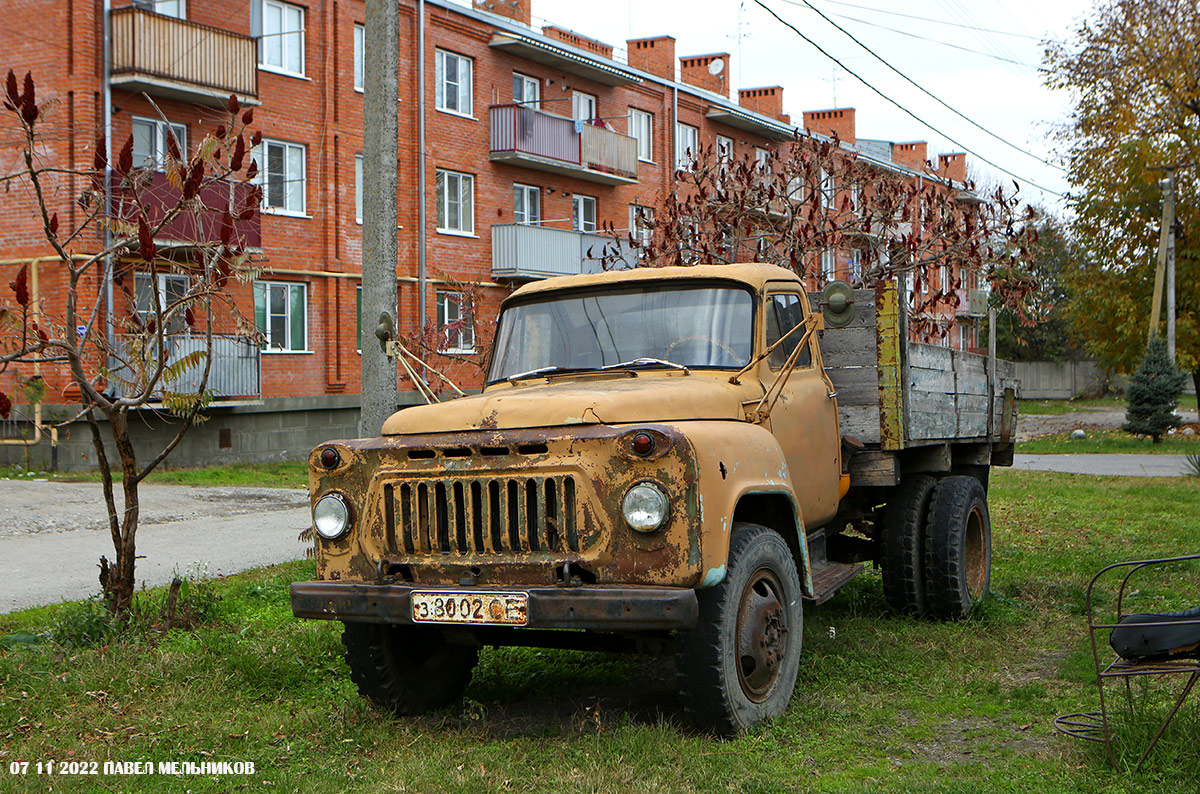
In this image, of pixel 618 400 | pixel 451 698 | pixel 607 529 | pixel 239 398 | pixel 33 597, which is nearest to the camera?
pixel 607 529

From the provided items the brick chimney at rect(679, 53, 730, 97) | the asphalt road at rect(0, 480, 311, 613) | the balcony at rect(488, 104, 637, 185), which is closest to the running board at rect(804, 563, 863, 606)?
the asphalt road at rect(0, 480, 311, 613)

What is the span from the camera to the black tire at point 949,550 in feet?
25.6

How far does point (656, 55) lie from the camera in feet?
124

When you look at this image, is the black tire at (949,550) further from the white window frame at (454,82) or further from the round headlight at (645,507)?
the white window frame at (454,82)

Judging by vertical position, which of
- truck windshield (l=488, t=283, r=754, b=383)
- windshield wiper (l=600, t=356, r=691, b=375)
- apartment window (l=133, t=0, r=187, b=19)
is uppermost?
apartment window (l=133, t=0, r=187, b=19)

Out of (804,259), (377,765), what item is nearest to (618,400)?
(377,765)

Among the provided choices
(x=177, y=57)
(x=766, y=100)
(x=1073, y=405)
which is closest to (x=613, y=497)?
(x=177, y=57)

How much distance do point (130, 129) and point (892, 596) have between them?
18.3 metres

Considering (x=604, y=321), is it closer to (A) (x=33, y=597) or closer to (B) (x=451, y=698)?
(B) (x=451, y=698)

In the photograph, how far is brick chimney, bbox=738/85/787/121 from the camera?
44250 mm

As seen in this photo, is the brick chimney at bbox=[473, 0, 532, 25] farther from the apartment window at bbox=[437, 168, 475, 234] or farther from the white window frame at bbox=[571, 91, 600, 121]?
the apartment window at bbox=[437, 168, 475, 234]

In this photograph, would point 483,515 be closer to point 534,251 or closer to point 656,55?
point 534,251

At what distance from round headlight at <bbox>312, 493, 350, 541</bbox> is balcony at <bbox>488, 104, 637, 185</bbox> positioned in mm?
25270

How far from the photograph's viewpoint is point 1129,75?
33.6 metres
